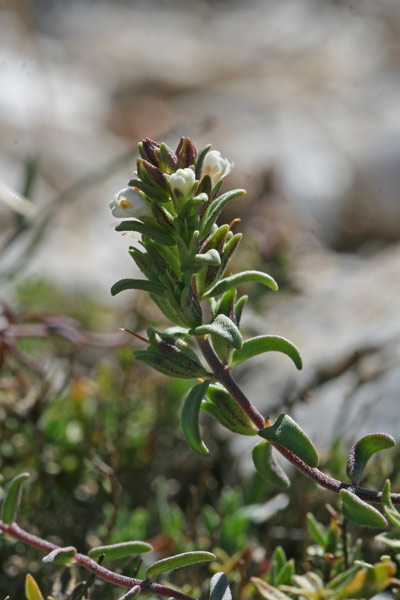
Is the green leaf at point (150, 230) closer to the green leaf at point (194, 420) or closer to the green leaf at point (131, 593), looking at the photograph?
the green leaf at point (194, 420)

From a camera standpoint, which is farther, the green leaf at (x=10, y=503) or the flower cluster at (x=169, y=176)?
the green leaf at (x=10, y=503)

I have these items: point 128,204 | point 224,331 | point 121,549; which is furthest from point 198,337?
point 121,549

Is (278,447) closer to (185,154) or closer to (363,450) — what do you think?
(363,450)

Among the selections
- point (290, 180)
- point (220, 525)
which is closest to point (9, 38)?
point (290, 180)

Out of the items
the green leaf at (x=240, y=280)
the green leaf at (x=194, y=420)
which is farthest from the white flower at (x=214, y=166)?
the green leaf at (x=194, y=420)

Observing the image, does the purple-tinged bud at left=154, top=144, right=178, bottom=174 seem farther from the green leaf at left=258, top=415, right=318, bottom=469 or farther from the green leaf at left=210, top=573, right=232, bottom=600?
the green leaf at left=210, top=573, right=232, bottom=600

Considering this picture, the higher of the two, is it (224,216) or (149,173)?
(224,216)
